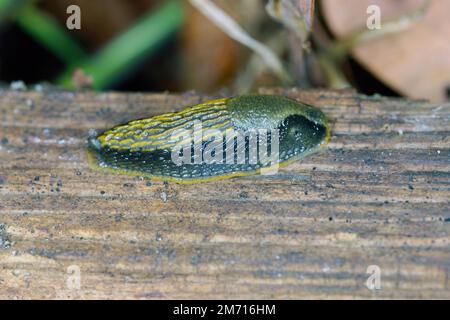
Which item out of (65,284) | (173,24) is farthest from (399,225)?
(173,24)

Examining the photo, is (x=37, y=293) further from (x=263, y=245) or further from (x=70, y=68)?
(x=70, y=68)

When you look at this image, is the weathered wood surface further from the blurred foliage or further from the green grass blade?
the green grass blade

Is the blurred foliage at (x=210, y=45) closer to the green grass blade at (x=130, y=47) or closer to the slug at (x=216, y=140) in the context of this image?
the green grass blade at (x=130, y=47)

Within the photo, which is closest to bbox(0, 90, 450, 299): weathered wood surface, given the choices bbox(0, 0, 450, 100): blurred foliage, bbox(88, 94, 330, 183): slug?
bbox(88, 94, 330, 183): slug

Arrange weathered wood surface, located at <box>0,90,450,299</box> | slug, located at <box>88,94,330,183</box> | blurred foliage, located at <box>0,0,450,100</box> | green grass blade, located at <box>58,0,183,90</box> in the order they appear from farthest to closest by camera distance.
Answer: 1. green grass blade, located at <box>58,0,183,90</box>
2. blurred foliage, located at <box>0,0,450,100</box>
3. slug, located at <box>88,94,330,183</box>
4. weathered wood surface, located at <box>0,90,450,299</box>

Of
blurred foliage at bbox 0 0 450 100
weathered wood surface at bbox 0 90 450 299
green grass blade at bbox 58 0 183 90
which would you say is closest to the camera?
weathered wood surface at bbox 0 90 450 299

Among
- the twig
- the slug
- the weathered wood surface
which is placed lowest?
the weathered wood surface

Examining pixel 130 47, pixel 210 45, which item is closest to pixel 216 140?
pixel 130 47
